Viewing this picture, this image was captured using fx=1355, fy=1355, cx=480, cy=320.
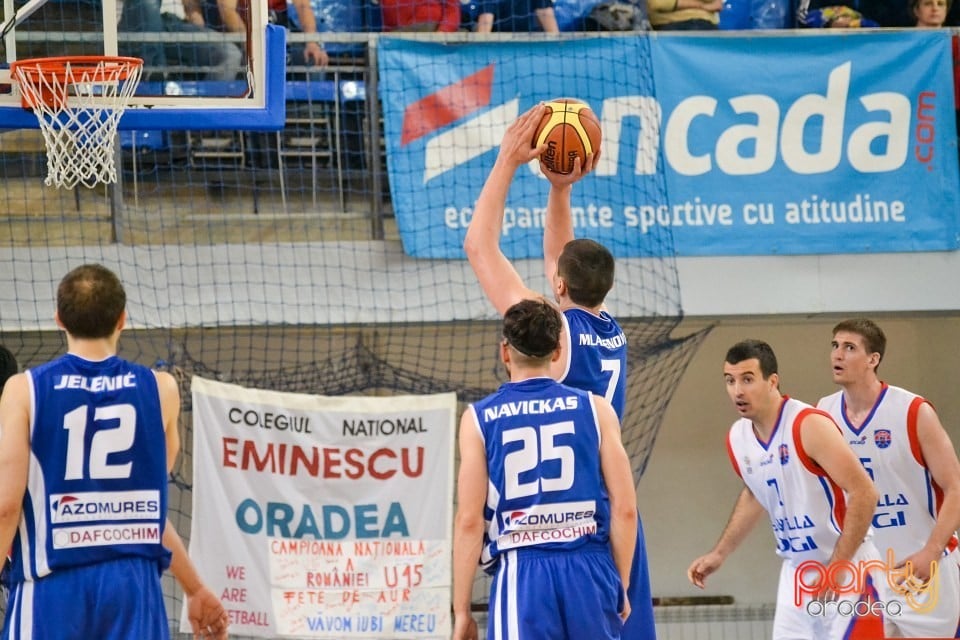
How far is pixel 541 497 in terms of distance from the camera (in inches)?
170

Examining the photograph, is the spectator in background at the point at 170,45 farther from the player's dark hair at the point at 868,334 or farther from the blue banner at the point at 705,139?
the player's dark hair at the point at 868,334

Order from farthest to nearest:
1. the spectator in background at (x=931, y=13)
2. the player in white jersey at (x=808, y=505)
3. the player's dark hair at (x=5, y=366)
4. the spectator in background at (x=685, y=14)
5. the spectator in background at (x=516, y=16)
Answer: the spectator in background at (x=931, y=13) → the spectator in background at (x=685, y=14) → the spectator in background at (x=516, y=16) → the player in white jersey at (x=808, y=505) → the player's dark hair at (x=5, y=366)

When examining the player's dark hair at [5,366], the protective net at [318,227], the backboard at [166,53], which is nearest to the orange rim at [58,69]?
the backboard at [166,53]

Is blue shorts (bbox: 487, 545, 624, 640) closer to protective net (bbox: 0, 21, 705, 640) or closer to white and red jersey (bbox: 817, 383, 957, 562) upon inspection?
white and red jersey (bbox: 817, 383, 957, 562)

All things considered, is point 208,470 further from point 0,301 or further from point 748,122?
point 748,122

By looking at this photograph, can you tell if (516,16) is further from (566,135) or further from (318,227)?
(566,135)

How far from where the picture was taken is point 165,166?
9523 mm

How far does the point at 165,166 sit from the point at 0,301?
1496mm

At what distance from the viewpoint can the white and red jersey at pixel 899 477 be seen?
262 inches

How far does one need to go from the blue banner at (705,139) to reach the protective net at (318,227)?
0.02m

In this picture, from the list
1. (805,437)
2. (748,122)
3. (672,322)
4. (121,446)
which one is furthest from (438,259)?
(121,446)

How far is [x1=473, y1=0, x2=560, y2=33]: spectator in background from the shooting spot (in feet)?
31.9

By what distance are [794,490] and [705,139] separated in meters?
3.77

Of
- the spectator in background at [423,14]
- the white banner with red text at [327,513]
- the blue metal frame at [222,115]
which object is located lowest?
the white banner with red text at [327,513]
